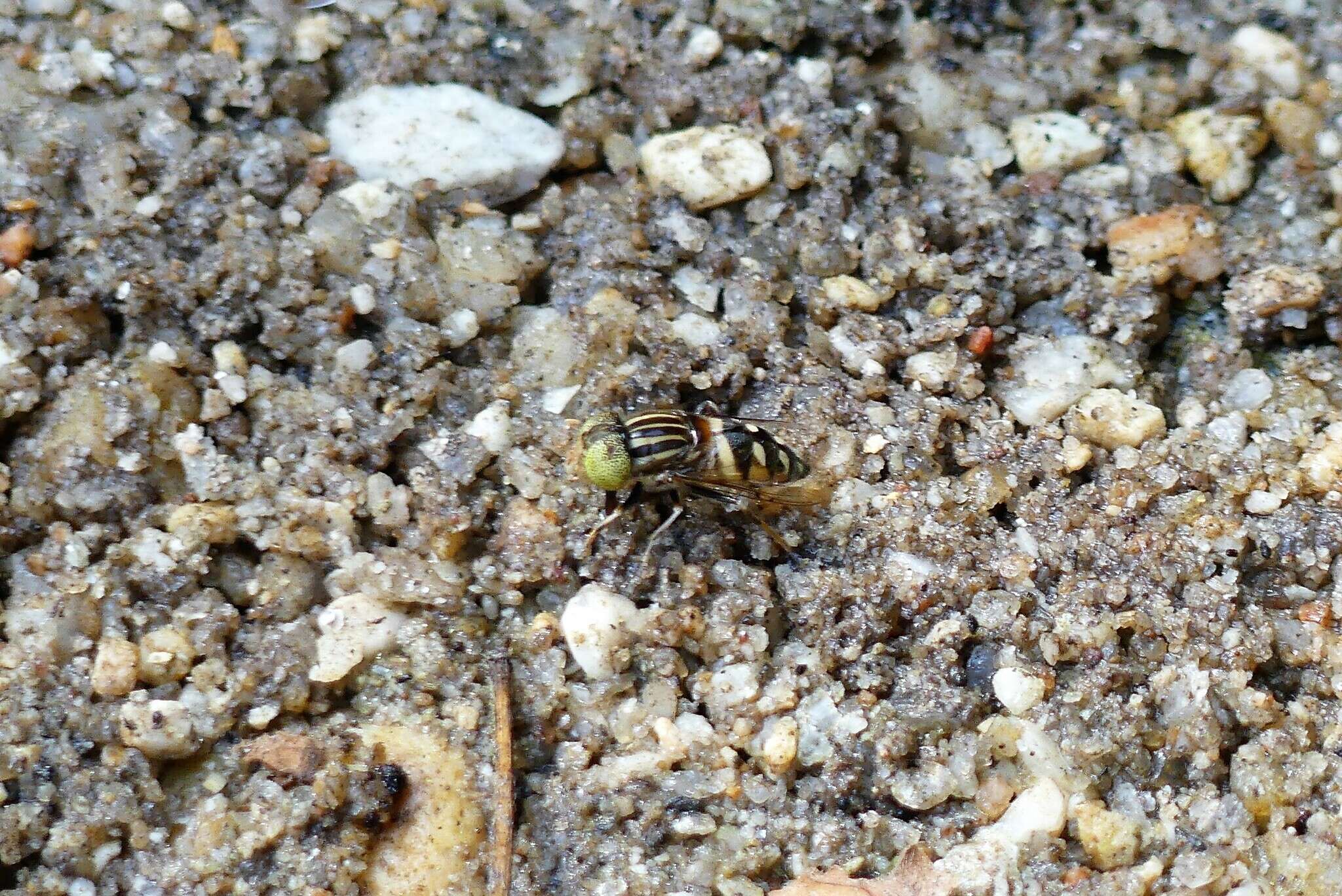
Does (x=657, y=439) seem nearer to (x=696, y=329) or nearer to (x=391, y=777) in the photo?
(x=696, y=329)

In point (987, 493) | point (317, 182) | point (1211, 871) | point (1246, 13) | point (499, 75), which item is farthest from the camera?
point (1246, 13)

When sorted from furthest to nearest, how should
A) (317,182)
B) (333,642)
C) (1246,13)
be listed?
(1246,13), (317,182), (333,642)

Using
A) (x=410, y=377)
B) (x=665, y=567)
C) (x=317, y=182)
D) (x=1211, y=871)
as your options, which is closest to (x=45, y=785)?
(x=410, y=377)

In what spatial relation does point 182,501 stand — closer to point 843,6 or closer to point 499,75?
point 499,75

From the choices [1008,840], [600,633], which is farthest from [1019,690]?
[600,633]

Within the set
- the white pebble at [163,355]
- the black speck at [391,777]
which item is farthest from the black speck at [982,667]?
the white pebble at [163,355]

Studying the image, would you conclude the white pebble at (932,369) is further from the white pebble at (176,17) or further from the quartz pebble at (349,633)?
the white pebble at (176,17)
